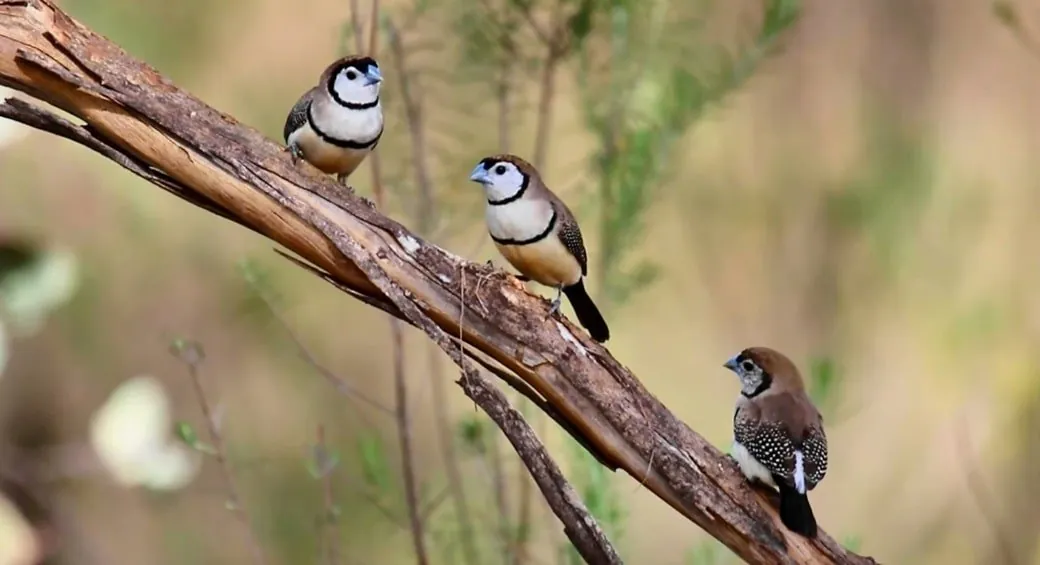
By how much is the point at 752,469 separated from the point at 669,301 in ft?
5.62

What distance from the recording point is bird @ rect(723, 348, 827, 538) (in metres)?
1.46

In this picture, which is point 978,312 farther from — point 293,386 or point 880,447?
point 293,386

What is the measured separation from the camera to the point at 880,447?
3.12 metres

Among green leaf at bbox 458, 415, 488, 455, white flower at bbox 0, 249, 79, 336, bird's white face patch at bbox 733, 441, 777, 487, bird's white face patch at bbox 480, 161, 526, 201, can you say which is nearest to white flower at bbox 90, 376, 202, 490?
white flower at bbox 0, 249, 79, 336

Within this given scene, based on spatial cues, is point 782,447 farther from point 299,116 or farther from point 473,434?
point 299,116

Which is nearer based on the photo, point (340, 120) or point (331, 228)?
point (331, 228)

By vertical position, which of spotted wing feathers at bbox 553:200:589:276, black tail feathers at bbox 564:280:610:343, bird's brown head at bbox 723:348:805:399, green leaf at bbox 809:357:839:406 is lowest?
bird's brown head at bbox 723:348:805:399

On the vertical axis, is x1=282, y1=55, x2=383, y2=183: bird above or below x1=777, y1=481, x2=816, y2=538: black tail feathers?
above

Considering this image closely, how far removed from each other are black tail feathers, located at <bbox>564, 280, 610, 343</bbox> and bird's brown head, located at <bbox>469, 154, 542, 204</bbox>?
201mm

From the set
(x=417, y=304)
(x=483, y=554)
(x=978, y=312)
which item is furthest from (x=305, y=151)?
(x=978, y=312)

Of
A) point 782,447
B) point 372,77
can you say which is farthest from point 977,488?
point 372,77

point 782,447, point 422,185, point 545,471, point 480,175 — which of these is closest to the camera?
point 545,471

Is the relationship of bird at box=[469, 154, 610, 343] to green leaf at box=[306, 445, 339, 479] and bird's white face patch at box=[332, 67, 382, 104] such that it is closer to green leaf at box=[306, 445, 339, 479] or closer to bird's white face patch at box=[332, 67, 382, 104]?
bird's white face patch at box=[332, 67, 382, 104]

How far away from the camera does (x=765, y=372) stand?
169cm
